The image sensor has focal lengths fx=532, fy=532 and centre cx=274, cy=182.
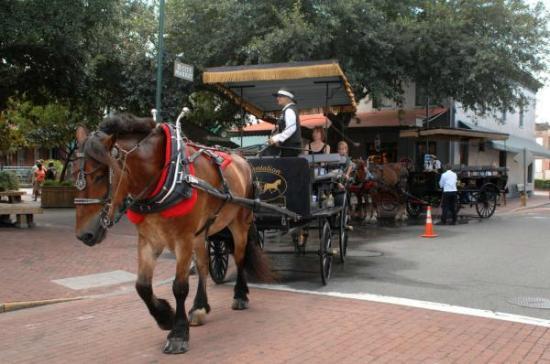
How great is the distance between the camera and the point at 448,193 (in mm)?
15664

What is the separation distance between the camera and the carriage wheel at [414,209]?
17953mm

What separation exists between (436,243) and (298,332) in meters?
7.22

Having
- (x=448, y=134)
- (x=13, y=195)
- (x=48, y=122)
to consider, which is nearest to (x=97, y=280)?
(x=13, y=195)

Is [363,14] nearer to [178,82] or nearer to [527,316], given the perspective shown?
Result: [178,82]

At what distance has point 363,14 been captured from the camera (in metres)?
15.8

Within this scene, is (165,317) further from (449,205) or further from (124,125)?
(449,205)

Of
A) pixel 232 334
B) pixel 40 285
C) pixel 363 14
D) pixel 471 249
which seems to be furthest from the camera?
pixel 363 14

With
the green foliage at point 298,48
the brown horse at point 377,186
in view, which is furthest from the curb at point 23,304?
the brown horse at point 377,186

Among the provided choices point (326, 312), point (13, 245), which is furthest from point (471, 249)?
point (13, 245)

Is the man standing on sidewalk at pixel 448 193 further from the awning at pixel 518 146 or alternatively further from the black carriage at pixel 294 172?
the awning at pixel 518 146

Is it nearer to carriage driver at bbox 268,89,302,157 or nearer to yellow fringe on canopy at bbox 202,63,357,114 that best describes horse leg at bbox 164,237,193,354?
carriage driver at bbox 268,89,302,157

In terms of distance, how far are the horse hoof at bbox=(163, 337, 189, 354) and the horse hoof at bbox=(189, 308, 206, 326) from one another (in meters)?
0.82

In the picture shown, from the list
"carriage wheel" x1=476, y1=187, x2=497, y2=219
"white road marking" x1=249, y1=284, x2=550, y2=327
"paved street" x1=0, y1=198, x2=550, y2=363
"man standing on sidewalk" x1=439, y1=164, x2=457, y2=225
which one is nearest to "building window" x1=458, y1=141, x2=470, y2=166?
"carriage wheel" x1=476, y1=187, x2=497, y2=219

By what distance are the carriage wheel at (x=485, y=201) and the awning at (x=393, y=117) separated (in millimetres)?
7202
